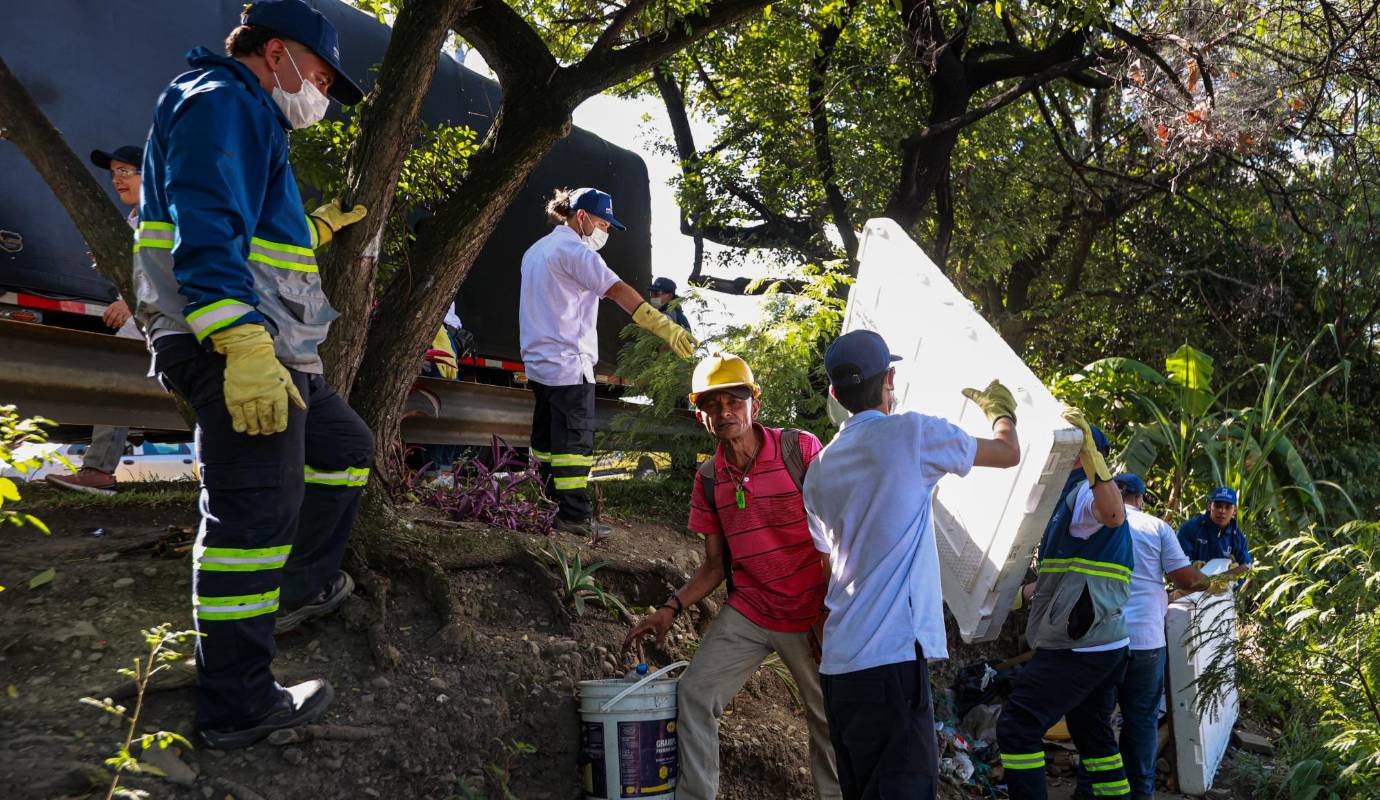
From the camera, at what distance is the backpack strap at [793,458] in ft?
11.6

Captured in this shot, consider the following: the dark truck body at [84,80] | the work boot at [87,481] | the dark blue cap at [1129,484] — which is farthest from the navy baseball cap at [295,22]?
the dark blue cap at [1129,484]

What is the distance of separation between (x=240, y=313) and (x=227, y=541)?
2.08 feet

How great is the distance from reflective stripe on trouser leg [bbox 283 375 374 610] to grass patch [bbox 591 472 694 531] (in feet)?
9.38

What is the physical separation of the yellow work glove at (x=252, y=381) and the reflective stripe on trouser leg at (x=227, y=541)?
97 millimetres

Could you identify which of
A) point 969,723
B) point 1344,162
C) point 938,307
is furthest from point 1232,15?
point 969,723

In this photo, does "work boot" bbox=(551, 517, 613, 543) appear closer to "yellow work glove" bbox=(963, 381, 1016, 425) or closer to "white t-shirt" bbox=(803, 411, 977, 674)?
"white t-shirt" bbox=(803, 411, 977, 674)

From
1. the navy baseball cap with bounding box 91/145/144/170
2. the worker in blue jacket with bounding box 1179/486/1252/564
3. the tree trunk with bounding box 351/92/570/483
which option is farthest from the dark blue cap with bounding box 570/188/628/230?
the worker in blue jacket with bounding box 1179/486/1252/564

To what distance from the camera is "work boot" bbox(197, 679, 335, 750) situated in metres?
2.85

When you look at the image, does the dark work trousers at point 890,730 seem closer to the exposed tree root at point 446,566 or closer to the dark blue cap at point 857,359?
the dark blue cap at point 857,359

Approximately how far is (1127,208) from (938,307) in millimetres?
9368

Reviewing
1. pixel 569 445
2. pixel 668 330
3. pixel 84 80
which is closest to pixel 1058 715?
pixel 668 330

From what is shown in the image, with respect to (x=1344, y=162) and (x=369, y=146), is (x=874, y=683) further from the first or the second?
(x=1344, y=162)

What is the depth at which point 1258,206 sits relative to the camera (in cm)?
1148

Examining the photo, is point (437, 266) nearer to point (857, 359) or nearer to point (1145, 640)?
point (857, 359)
